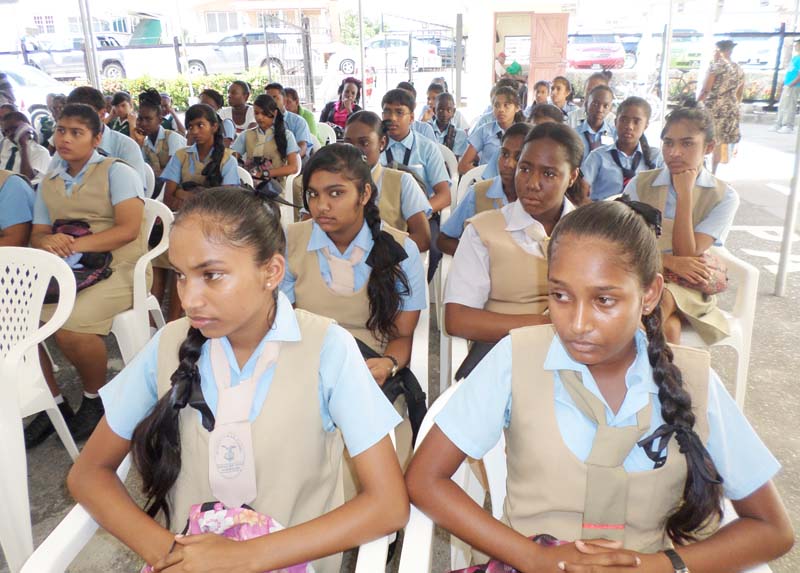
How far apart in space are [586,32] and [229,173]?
43.4 feet

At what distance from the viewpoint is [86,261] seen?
270 centimetres

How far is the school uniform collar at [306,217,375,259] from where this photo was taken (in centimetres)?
198

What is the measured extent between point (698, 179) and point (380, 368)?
1486 mm

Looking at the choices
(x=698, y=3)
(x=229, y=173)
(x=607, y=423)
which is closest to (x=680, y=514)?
(x=607, y=423)

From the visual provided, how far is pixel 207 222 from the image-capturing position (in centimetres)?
118

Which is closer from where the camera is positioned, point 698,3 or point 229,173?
point 229,173

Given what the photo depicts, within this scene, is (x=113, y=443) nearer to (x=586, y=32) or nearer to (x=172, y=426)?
(x=172, y=426)

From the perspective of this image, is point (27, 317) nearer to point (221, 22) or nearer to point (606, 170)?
point (606, 170)

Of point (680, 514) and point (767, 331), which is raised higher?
point (680, 514)

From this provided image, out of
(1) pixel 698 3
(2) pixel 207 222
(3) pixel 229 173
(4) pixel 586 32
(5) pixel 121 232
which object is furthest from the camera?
(4) pixel 586 32

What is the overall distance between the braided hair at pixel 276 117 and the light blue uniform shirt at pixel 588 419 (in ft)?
13.4

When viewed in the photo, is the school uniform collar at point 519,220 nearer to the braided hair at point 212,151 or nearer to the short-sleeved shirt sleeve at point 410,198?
the short-sleeved shirt sleeve at point 410,198

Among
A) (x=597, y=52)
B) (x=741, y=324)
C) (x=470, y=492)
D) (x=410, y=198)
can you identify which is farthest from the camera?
(x=597, y=52)

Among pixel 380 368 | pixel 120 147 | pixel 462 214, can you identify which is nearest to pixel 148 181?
pixel 120 147
